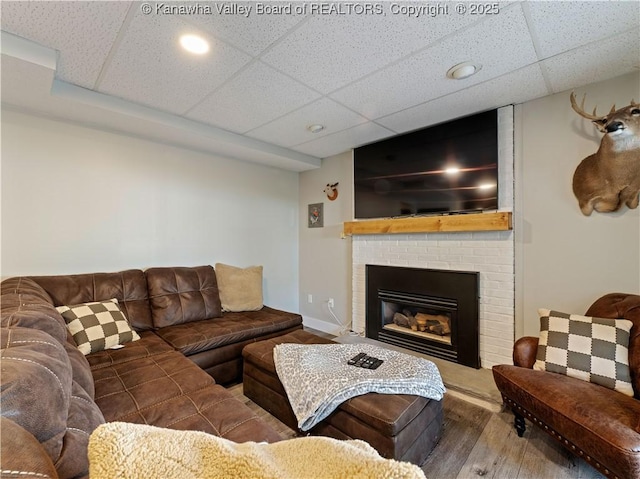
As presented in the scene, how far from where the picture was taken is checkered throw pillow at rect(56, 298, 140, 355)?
6.27ft

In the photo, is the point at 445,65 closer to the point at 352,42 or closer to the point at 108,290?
the point at 352,42

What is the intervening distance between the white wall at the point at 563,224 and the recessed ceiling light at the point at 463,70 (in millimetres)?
800

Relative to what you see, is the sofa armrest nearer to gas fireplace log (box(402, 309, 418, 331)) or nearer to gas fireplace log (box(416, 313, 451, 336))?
gas fireplace log (box(416, 313, 451, 336))

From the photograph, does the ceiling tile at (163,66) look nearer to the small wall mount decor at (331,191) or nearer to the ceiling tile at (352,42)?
the ceiling tile at (352,42)

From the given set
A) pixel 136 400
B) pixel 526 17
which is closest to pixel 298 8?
pixel 526 17

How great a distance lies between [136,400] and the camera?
1.38 meters

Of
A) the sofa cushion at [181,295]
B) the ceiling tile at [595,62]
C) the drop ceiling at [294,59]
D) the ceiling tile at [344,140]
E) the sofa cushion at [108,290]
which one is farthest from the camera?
the ceiling tile at [344,140]

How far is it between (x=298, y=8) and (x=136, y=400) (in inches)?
80.5

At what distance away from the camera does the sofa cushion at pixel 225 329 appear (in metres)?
2.20

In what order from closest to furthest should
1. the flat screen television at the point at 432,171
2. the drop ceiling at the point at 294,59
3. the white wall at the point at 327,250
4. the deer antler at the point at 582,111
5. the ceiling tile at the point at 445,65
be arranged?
the drop ceiling at the point at 294,59, the ceiling tile at the point at 445,65, the deer antler at the point at 582,111, the flat screen television at the point at 432,171, the white wall at the point at 327,250

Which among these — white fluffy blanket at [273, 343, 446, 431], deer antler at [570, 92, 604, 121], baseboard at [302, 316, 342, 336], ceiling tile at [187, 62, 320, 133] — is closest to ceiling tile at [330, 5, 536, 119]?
ceiling tile at [187, 62, 320, 133]

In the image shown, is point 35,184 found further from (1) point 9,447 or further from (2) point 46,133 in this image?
(1) point 9,447

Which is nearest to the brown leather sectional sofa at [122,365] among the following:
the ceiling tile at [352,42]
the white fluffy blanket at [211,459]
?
the white fluffy blanket at [211,459]

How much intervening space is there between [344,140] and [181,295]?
233 cm
